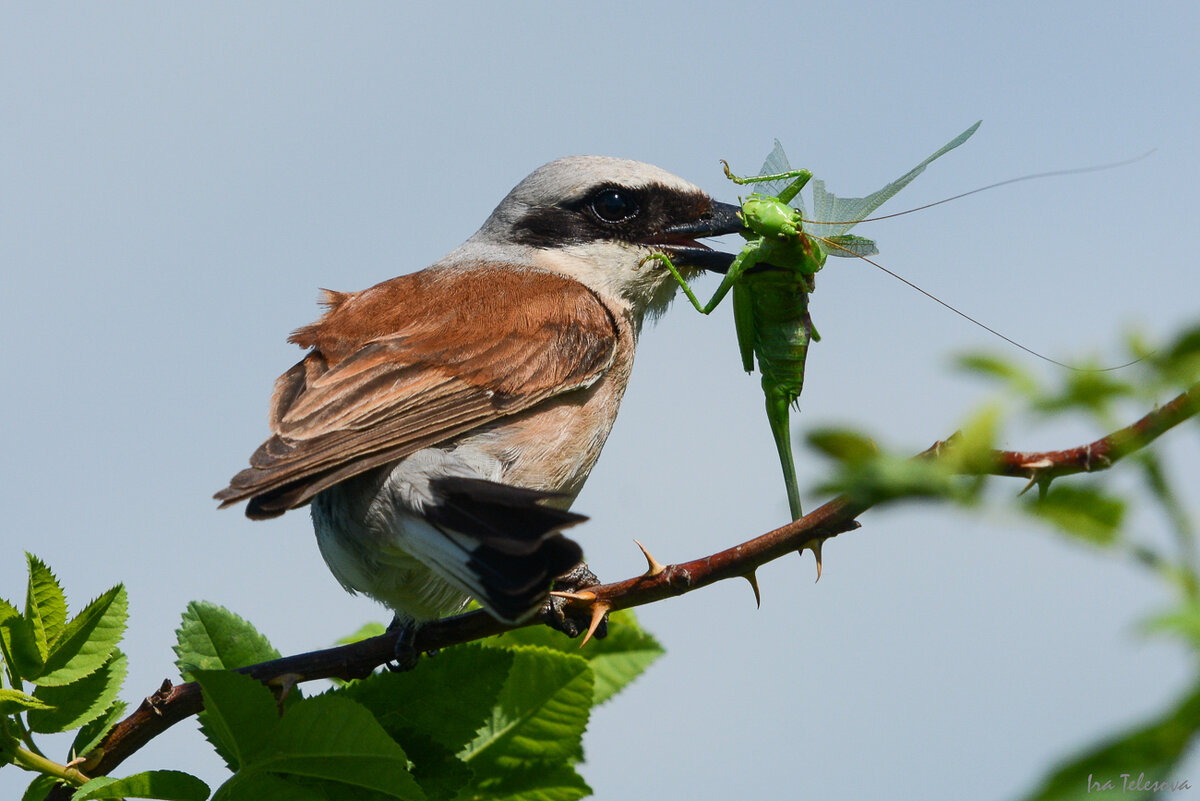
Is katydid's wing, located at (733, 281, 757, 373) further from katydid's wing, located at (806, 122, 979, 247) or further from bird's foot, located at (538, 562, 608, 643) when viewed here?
bird's foot, located at (538, 562, 608, 643)

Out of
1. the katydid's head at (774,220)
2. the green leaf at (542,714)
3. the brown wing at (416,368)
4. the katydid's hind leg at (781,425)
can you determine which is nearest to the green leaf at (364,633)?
the brown wing at (416,368)

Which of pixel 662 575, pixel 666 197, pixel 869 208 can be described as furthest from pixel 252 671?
pixel 666 197

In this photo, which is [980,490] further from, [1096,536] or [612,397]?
[612,397]

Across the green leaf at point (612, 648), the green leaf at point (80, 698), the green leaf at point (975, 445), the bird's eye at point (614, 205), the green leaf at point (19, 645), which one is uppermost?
the bird's eye at point (614, 205)

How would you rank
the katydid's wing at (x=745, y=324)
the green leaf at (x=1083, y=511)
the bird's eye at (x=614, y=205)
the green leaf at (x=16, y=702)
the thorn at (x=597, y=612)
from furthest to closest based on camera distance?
the bird's eye at (x=614, y=205)
the katydid's wing at (x=745, y=324)
the thorn at (x=597, y=612)
the green leaf at (x=16, y=702)
the green leaf at (x=1083, y=511)

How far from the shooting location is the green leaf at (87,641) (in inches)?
86.4

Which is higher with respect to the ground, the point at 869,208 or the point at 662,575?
the point at 869,208

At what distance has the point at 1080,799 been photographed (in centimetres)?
47

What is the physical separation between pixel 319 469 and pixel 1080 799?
2.53m

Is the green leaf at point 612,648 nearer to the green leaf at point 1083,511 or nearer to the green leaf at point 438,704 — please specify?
the green leaf at point 438,704

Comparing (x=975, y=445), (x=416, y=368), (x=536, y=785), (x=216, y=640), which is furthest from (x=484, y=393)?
(x=975, y=445)

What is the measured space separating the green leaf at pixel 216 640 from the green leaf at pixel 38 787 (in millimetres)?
337

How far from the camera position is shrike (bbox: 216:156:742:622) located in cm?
266

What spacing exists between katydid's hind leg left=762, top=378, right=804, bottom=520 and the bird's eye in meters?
1.58
